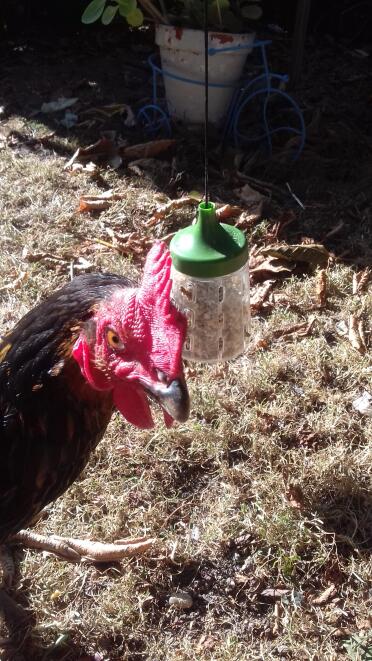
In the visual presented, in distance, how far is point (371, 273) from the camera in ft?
12.3

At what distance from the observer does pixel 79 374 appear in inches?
70.1

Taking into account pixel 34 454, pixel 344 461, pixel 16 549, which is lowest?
pixel 16 549

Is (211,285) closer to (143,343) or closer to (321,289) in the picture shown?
(143,343)

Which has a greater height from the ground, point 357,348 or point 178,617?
point 357,348

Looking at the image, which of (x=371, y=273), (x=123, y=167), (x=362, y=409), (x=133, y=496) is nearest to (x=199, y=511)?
(x=133, y=496)

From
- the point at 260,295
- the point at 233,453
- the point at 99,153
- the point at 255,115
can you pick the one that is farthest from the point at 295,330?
the point at 255,115

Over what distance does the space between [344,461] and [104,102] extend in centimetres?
428

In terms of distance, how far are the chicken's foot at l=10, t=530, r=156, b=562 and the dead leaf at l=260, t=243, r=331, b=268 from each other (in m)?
1.94

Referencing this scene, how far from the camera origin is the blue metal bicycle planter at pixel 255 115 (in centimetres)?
486

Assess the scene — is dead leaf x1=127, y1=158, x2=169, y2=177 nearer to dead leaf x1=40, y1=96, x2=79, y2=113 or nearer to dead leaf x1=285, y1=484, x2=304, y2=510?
dead leaf x1=40, y1=96, x2=79, y2=113

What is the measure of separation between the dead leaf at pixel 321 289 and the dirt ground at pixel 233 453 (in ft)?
0.04

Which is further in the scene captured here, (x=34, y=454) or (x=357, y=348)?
(x=357, y=348)

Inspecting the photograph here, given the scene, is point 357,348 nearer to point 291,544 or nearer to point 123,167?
point 291,544

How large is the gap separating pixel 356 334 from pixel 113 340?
2.05 m
